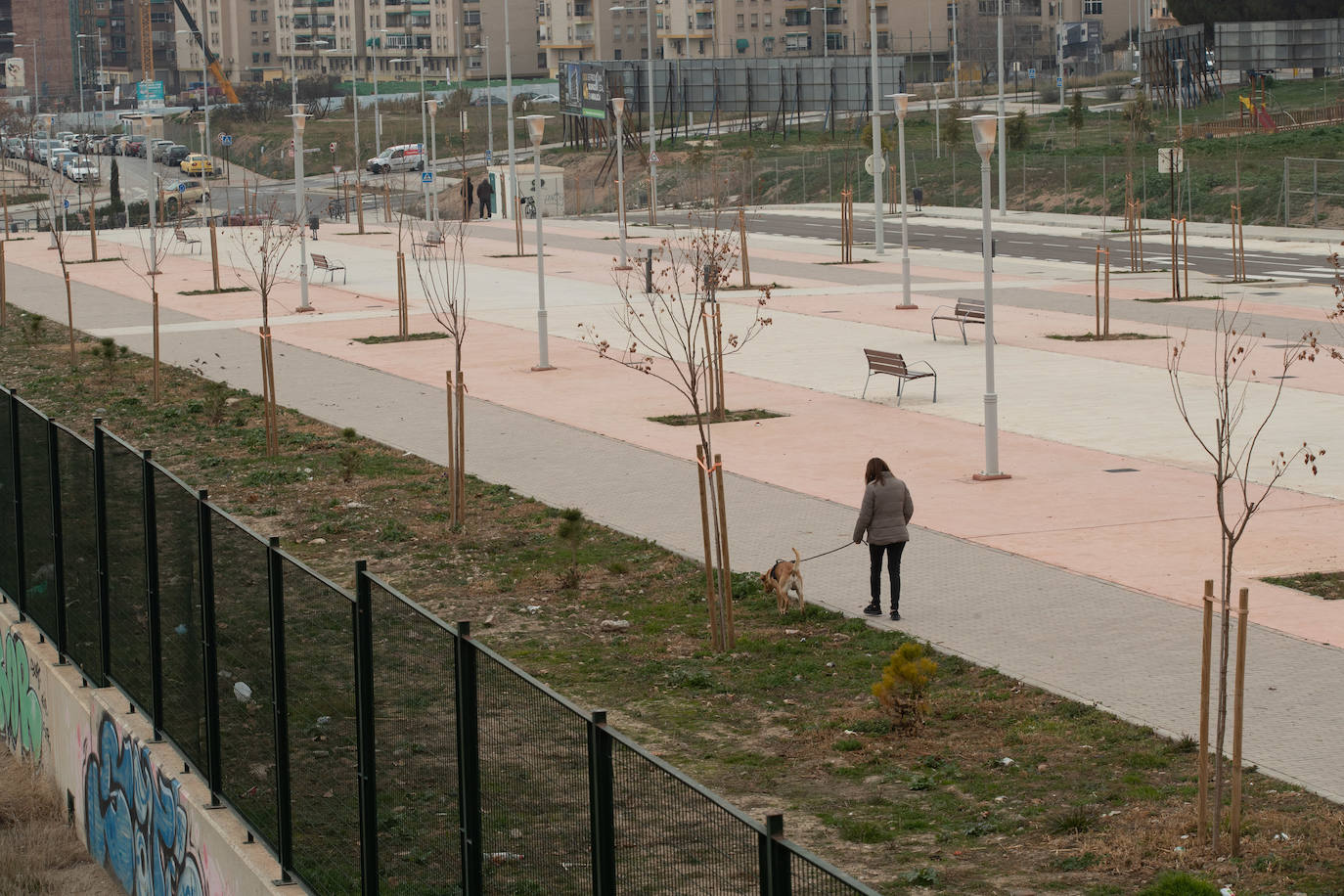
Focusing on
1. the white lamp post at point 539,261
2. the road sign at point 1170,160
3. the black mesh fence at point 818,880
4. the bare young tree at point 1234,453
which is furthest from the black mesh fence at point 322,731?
the road sign at point 1170,160

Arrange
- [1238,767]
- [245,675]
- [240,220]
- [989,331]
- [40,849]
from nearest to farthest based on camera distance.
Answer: [1238,767], [245,675], [40,849], [989,331], [240,220]

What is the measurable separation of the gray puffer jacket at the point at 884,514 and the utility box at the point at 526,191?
54.4 metres

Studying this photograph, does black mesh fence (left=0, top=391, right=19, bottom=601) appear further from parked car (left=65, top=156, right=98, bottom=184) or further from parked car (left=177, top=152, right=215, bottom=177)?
parked car (left=177, top=152, right=215, bottom=177)

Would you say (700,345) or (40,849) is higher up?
(700,345)

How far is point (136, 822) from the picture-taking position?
10.6 m

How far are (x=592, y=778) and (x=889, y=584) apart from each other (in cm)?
862

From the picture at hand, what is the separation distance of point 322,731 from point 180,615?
2304 millimetres

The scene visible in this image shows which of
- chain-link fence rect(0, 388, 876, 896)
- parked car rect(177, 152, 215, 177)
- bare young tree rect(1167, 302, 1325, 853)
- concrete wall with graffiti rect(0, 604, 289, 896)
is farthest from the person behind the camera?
parked car rect(177, 152, 215, 177)

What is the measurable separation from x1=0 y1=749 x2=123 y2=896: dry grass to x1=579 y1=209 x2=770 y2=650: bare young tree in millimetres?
4487

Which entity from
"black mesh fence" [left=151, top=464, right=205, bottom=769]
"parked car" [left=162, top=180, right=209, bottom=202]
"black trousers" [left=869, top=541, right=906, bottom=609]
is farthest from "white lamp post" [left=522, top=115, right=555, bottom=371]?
"parked car" [left=162, top=180, right=209, bottom=202]

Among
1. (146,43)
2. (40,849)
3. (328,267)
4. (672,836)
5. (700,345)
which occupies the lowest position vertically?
(40,849)

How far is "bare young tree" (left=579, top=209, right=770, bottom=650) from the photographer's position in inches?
523

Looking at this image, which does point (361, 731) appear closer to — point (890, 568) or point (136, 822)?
point (136, 822)

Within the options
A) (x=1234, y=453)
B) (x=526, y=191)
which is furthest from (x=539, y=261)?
(x=526, y=191)
